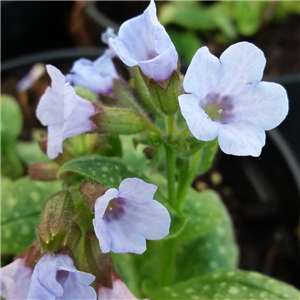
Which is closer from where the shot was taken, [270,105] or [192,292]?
[270,105]

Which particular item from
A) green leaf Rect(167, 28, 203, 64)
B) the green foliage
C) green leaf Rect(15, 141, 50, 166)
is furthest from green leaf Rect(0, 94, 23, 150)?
green leaf Rect(167, 28, 203, 64)

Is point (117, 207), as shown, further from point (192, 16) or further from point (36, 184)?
point (192, 16)

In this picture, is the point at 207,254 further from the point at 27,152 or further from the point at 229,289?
the point at 27,152

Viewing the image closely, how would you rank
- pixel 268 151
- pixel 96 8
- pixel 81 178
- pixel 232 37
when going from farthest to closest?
pixel 96 8, pixel 232 37, pixel 268 151, pixel 81 178

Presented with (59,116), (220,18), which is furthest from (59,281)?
(220,18)

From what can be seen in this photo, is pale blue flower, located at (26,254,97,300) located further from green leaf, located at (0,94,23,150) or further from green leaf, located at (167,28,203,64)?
green leaf, located at (167,28,203,64)

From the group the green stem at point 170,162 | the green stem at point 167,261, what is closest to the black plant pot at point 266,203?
the green stem at point 167,261

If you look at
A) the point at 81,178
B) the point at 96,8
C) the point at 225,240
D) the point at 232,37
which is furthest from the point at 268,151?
the point at 96,8
